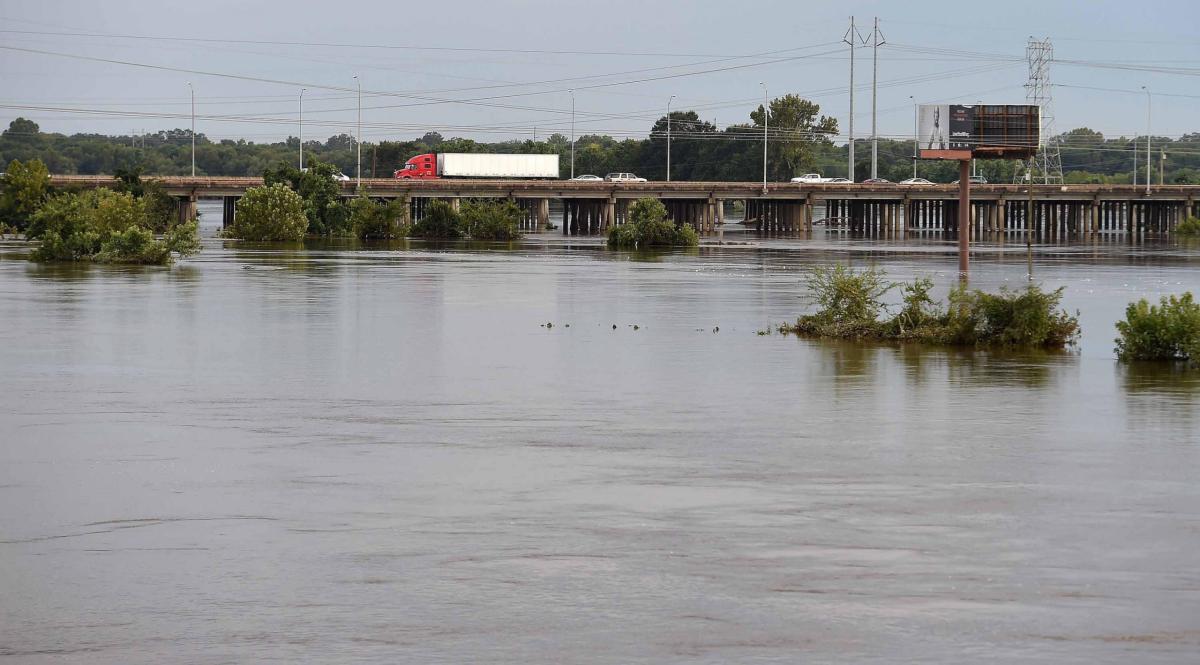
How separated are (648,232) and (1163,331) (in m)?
72.1

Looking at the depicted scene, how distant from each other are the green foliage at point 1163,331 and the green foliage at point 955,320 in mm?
2044

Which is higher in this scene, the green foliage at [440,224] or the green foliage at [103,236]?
the green foliage at [440,224]

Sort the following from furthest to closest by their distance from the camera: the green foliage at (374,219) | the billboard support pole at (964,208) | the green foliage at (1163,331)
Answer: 1. the green foliage at (374,219)
2. the billboard support pole at (964,208)
3. the green foliage at (1163,331)

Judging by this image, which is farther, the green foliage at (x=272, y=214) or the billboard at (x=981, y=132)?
the green foliage at (x=272, y=214)

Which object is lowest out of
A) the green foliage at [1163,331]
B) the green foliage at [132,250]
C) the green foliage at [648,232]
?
the green foliage at [1163,331]

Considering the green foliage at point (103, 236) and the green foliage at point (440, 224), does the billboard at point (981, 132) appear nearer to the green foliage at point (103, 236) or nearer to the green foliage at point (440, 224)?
the green foliage at point (103, 236)

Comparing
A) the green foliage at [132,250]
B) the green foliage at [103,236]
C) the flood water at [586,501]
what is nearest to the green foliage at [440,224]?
the green foliage at [103,236]

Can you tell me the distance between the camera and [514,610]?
38.1ft

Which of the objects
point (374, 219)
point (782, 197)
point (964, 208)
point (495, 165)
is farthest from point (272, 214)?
point (782, 197)

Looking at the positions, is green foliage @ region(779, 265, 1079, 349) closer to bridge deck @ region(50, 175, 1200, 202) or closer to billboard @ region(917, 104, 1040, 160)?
billboard @ region(917, 104, 1040, 160)

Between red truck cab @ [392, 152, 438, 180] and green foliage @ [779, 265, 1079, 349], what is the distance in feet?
421

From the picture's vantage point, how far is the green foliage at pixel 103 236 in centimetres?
6662

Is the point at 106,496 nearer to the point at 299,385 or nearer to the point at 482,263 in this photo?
the point at 299,385

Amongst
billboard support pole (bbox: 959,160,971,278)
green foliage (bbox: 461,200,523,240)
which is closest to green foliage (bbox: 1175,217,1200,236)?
green foliage (bbox: 461,200,523,240)
